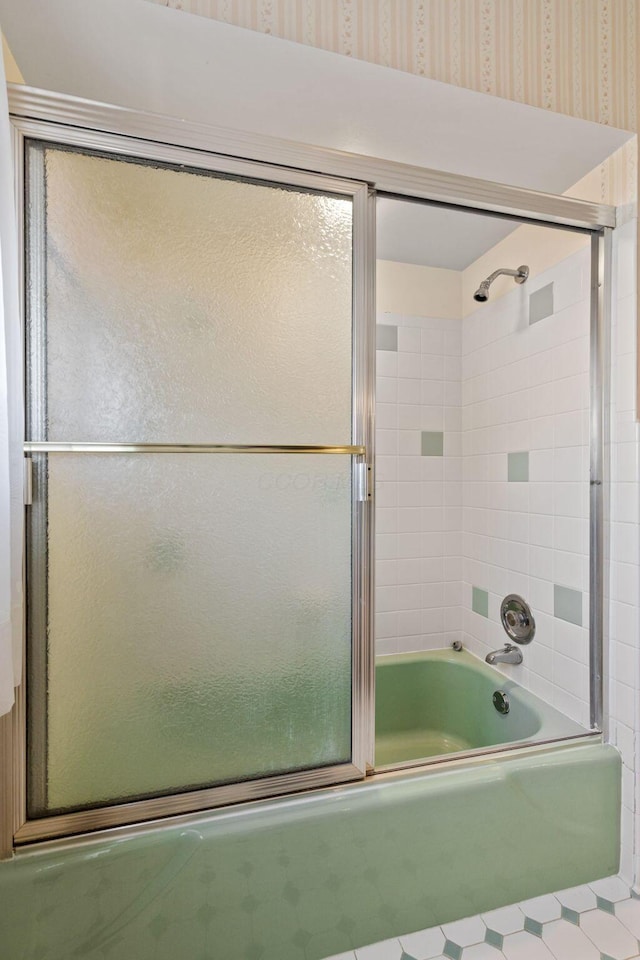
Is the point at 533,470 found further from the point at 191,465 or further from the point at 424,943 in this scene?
the point at 424,943

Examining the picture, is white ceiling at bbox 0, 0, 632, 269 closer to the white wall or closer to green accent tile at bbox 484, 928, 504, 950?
the white wall

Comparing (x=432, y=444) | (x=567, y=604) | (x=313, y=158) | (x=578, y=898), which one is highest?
(x=313, y=158)

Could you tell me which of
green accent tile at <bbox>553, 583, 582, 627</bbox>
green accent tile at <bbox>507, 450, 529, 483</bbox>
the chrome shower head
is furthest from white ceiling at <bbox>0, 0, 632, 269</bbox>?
green accent tile at <bbox>553, 583, 582, 627</bbox>

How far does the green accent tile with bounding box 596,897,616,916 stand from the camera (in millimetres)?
1199

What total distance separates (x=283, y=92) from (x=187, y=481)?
0.98 metres

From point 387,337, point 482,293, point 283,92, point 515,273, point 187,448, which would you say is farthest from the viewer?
point 387,337

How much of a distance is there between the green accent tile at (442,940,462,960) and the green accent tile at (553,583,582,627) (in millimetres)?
923

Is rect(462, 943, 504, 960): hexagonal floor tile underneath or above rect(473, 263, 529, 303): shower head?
underneath

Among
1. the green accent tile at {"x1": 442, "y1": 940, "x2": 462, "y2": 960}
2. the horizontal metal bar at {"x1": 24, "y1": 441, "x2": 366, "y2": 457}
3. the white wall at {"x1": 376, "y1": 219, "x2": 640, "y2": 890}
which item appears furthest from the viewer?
the white wall at {"x1": 376, "y1": 219, "x2": 640, "y2": 890}

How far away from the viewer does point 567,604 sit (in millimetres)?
1569

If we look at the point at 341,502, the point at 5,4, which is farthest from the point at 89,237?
the point at 341,502

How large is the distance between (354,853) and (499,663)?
1069mm

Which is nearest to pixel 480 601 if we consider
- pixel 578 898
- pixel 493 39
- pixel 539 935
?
pixel 578 898

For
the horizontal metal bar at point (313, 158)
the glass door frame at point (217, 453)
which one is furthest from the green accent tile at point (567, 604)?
the horizontal metal bar at point (313, 158)
